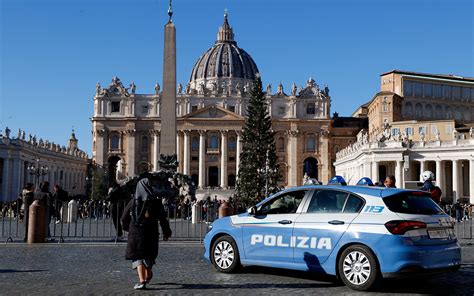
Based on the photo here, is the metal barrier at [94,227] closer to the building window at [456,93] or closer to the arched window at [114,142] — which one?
the building window at [456,93]

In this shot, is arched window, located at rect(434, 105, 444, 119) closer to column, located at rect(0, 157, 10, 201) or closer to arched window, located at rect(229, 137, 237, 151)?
arched window, located at rect(229, 137, 237, 151)

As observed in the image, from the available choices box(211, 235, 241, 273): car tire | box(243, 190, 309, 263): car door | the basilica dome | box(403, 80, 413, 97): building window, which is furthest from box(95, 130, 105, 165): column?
box(243, 190, 309, 263): car door

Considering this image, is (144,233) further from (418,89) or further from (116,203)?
(418,89)

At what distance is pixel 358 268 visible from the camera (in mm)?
8414

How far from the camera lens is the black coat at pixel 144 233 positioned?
841 cm

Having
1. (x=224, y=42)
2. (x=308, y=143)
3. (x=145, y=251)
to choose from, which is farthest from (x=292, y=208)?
(x=224, y=42)

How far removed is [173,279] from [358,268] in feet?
9.88

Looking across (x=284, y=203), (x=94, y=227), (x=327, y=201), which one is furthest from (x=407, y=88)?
(x=327, y=201)

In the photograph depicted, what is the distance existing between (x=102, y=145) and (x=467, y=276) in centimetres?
8335

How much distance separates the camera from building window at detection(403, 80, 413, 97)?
70.6 metres

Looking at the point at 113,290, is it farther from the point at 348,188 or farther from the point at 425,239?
the point at 425,239

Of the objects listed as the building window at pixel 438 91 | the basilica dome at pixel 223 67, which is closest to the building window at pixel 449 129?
the building window at pixel 438 91

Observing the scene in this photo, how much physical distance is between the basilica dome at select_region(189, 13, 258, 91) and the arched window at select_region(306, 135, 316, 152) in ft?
75.0

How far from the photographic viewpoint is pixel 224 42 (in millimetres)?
119438
